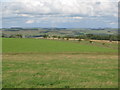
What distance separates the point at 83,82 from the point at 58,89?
1.75 meters

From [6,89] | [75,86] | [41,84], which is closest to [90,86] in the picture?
[75,86]

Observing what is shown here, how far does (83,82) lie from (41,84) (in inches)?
76.1

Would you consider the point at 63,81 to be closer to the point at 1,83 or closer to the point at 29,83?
the point at 29,83

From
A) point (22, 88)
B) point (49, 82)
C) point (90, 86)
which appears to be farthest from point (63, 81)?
point (22, 88)

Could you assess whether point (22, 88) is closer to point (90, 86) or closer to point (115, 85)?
point (90, 86)

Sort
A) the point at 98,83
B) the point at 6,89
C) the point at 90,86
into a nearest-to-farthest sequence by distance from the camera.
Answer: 1. the point at 6,89
2. the point at 90,86
3. the point at 98,83

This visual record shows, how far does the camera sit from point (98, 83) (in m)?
10.1

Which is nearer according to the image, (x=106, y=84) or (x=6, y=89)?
(x=6, y=89)

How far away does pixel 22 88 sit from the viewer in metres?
8.88

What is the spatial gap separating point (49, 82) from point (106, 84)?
2532 millimetres

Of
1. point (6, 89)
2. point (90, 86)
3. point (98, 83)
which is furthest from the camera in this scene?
point (98, 83)

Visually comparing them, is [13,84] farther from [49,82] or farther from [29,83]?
[49,82]

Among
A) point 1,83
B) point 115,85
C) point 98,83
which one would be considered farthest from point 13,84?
point 115,85

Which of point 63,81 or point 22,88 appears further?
Answer: point 63,81
